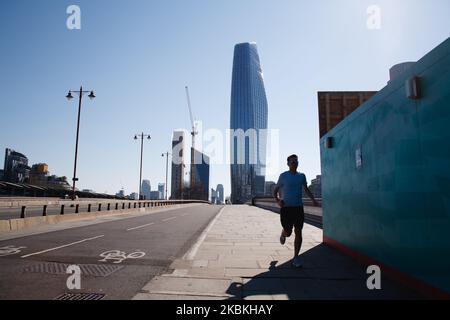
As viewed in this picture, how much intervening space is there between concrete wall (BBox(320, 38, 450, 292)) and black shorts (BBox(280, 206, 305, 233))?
1.33 metres

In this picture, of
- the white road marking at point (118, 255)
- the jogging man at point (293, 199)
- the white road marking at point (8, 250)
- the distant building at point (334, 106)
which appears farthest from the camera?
the distant building at point (334, 106)

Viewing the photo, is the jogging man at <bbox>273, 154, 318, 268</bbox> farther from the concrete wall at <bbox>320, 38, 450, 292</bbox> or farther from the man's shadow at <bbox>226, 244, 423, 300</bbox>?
the concrete wall at <bbox>320, 38, 450, 292</bbox>

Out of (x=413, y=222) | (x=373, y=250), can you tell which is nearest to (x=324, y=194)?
(x=373, y=250)

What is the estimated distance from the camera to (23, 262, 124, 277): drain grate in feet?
18.1

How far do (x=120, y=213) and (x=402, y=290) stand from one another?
23085 millimetres

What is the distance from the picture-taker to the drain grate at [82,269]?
5.51 m

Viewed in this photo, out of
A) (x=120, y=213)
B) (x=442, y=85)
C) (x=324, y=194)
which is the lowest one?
(x=120, y=213)

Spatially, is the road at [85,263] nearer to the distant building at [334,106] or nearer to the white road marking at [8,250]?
the white road marking at [8,250]

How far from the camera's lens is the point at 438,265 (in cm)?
393

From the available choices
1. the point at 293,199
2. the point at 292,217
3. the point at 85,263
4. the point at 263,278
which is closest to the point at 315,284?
the point at 263,278

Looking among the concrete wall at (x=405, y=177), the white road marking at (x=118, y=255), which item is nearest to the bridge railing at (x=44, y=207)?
the white road marking at (x=118, y=255)

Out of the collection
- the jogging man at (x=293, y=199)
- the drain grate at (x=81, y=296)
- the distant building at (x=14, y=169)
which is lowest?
the drain grate at (x=81, y=296)
